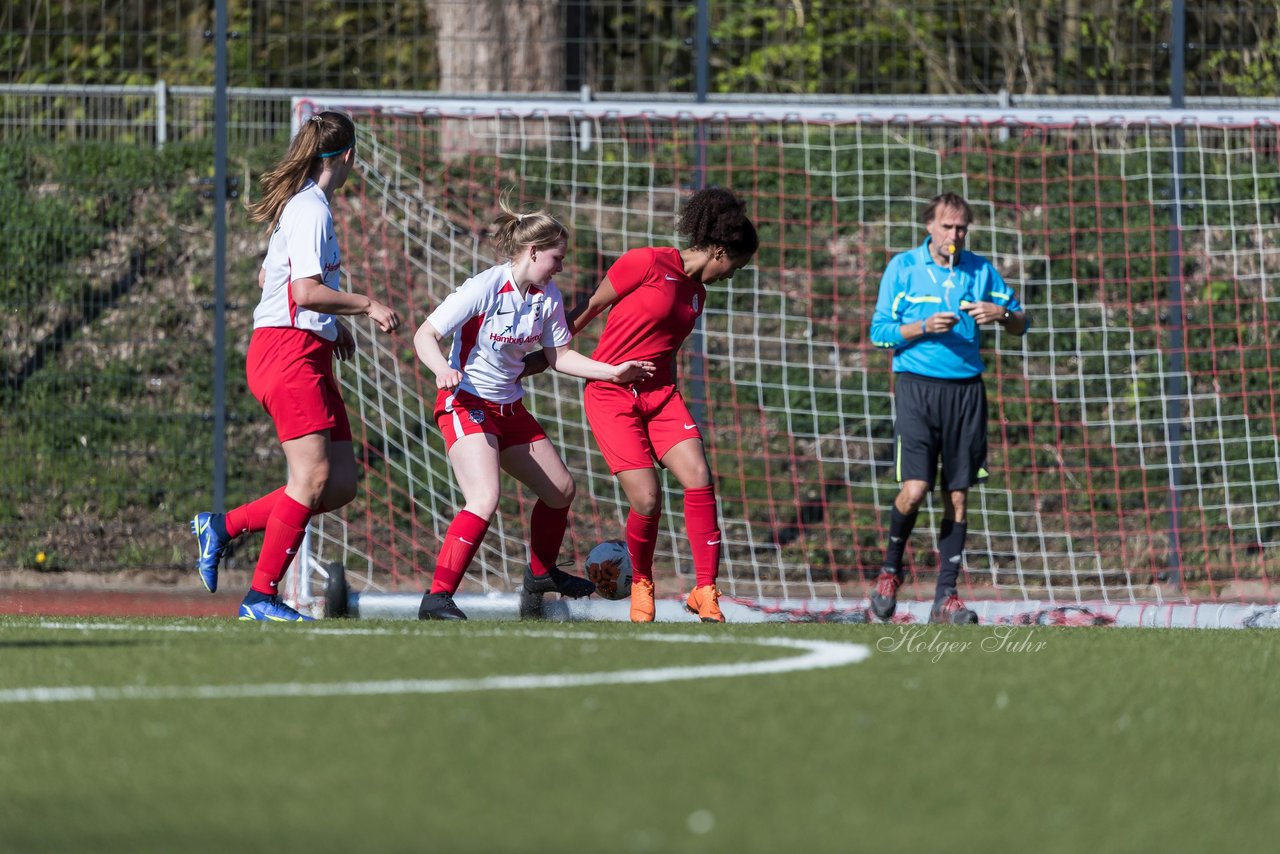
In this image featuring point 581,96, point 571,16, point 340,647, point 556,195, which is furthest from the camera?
point 571,16

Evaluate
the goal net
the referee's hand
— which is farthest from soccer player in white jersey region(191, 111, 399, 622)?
the goal net

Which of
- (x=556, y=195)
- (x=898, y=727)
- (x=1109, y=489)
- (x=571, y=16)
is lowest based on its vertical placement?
(x=1109, y=489)

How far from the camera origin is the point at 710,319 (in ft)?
36.6

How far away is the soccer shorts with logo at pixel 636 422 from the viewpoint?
7141 mm

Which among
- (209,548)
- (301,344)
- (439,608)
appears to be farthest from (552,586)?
(301,344)

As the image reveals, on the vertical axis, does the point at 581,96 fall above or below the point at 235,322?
above

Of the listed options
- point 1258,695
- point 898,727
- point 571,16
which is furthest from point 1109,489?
point 898,727

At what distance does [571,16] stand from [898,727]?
380 inches

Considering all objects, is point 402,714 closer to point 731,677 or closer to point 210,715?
point 210,715

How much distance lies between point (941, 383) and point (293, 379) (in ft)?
10.5

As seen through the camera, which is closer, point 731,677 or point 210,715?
point 210,715

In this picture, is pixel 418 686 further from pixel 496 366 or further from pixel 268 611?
pixel 496 366

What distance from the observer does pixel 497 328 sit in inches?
269

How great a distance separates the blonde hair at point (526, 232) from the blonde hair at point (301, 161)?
711 mm
